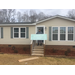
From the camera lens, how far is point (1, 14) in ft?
82.2

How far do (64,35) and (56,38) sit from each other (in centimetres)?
90

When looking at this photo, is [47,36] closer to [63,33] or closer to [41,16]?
[63,33]

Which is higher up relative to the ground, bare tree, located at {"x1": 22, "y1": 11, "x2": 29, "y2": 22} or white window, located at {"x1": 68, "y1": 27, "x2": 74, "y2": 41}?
bare tree, located at {"x1": 22, "y1": 11, "x2": 29, "y2": 22}

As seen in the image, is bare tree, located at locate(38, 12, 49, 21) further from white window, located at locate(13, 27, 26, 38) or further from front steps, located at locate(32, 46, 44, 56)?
front steps, located at locate(32, 46, 44, 56)

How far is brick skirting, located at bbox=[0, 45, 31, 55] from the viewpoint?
6784 millimetres

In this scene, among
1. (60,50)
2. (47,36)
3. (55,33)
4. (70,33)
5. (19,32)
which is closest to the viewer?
(60,50)

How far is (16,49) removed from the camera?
6.89m

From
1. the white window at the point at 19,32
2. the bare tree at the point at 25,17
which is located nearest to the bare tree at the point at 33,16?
the bare tree at the point at 25,17

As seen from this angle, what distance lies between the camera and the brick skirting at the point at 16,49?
6.78 m

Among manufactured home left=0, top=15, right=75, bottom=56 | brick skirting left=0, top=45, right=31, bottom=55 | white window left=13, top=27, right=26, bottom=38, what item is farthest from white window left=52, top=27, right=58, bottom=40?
white window left=13, top=27, right=26, bottom=38

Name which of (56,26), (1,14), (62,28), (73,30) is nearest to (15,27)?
(56,26)

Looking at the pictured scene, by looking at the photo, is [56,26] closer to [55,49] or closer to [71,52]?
[55,49]

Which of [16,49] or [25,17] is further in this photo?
[25,17]

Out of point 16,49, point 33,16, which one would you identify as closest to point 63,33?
point 16,49
